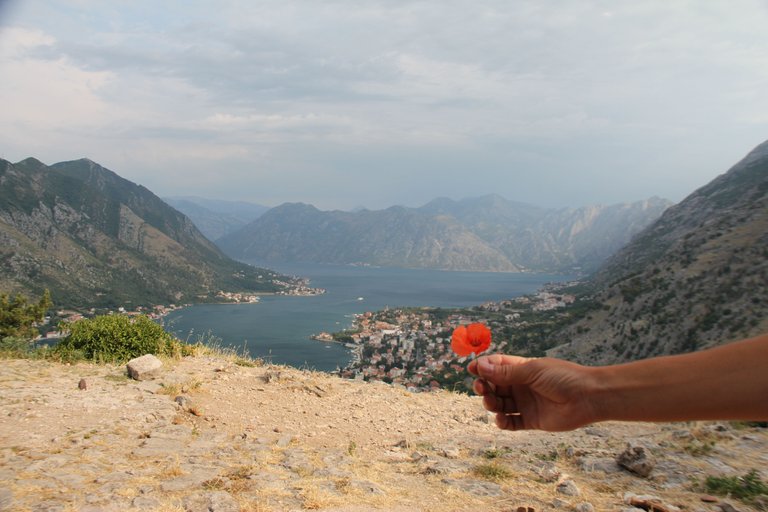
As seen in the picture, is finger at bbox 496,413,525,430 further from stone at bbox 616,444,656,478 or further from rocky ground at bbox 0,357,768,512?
stone at bbox 616,444,656,478

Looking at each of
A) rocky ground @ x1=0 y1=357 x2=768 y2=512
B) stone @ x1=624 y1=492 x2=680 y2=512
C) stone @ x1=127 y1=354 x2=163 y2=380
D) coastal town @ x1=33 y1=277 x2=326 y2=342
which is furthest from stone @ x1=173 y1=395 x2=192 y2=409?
stone @ x1=624 y1=492 x2=680 y2=512

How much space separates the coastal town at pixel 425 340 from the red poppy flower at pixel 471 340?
19.4 meters

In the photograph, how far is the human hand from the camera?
213cm

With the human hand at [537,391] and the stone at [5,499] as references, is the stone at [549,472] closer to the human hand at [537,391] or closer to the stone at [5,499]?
the human hand at [537,391]

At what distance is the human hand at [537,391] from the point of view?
2131mm

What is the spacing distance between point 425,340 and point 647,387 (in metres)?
69.6

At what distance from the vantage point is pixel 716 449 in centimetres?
695

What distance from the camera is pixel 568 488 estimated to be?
5688mm

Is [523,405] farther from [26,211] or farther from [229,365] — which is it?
[26,211]

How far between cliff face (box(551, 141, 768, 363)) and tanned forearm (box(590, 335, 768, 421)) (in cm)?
3037

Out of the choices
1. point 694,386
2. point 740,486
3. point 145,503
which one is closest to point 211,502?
point 145,503

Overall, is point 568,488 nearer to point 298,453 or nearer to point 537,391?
point 298,453

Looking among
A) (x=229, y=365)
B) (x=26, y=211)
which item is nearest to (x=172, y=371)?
(x=229, y=365)

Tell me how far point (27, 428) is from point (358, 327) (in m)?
87.4
